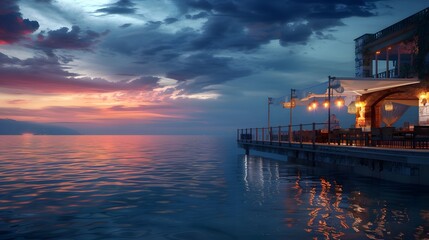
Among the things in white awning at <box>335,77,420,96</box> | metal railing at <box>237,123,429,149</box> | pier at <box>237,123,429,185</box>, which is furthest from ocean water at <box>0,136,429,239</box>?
white awning at <box>335,77,420,96</box>

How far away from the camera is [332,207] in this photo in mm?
10219

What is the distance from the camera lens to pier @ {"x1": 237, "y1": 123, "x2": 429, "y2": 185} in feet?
43.7

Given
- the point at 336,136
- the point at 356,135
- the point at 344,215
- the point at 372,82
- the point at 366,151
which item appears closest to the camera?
the point at 344,215

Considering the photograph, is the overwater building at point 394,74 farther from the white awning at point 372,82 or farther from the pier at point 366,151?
the pier at point 366,151

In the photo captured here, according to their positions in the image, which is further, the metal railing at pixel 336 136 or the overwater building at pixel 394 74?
the overwater building at pixel 394 74

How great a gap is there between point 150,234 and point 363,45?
21.7 m

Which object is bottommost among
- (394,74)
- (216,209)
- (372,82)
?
(216,209)

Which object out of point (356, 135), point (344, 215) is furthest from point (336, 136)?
point (344, 215)

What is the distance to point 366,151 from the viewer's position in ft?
49.2

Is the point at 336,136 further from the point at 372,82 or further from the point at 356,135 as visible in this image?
the point at 372,82

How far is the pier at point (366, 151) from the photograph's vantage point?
43.7 ft

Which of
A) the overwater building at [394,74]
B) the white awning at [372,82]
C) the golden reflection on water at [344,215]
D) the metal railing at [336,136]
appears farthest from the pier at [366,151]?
the overwater building at [394,74]

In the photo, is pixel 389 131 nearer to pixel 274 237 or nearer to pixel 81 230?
pixel 274 237

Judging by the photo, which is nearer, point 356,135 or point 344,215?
point 344,215
